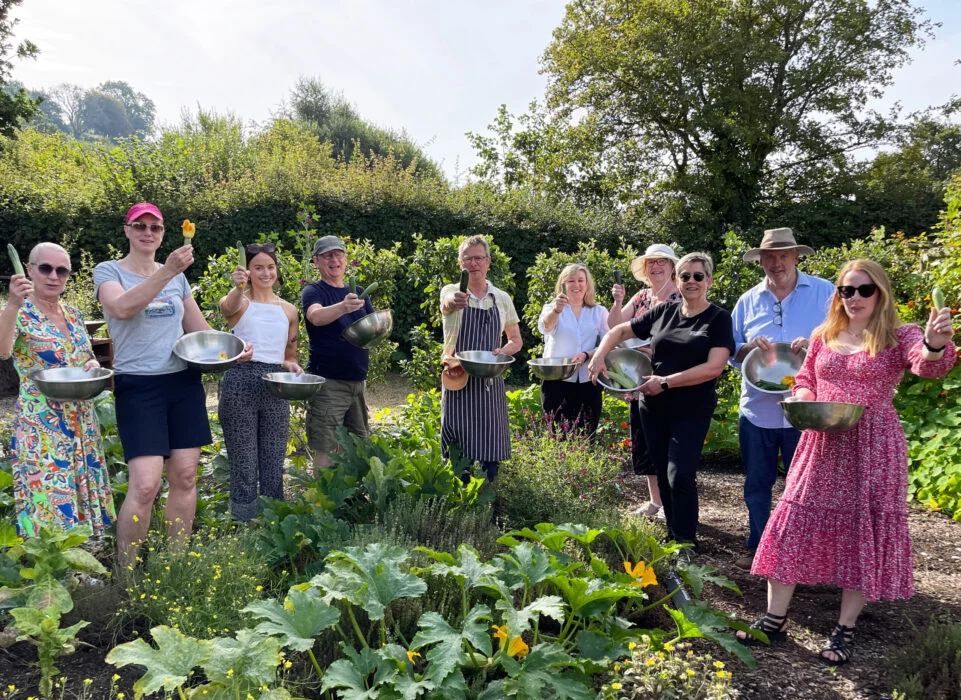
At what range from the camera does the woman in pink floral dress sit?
117 inches

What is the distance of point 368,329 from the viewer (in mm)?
4176

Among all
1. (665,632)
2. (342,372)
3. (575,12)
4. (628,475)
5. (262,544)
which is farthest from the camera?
(575,12)

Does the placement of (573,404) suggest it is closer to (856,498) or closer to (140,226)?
(856,498)

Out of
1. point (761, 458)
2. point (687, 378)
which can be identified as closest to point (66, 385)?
point (687, 378)

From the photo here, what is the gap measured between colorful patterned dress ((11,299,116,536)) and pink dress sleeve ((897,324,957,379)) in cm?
369

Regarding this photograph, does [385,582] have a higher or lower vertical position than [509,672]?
higher

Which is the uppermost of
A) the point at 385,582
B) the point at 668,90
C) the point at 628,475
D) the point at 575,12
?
the point at 575,12

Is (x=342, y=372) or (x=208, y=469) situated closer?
(x=342, y=372)

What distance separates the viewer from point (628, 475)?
5.99 m

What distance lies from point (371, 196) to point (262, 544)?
10081 millimetres

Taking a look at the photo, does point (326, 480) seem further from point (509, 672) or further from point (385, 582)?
point (509, 672)

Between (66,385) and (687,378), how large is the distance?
9.88 feet

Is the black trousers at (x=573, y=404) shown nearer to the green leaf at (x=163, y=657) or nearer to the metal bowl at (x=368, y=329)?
the metal bowl at (x=368, y=329)

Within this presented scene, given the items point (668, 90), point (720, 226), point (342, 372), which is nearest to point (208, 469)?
point (342, 372)
